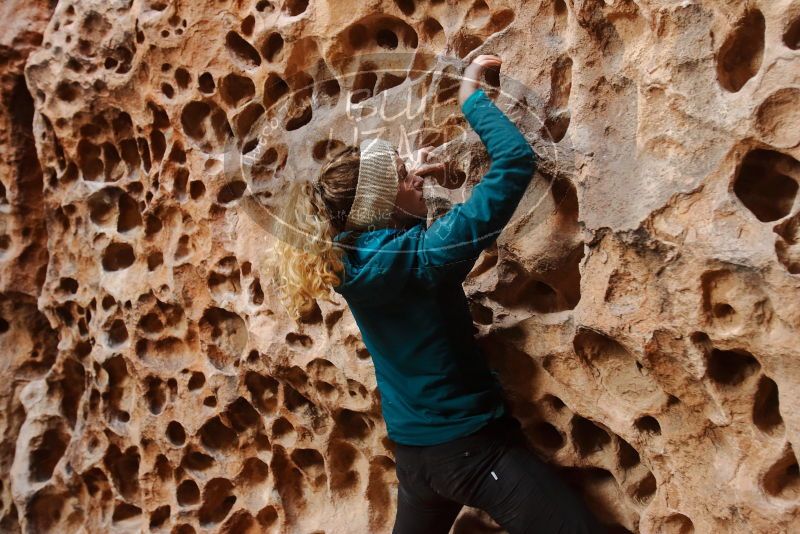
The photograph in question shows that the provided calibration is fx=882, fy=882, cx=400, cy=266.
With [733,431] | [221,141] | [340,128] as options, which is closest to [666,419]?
[733,431]

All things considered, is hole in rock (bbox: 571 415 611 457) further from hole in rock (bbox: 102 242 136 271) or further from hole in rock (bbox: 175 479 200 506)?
hole in rock (bbox: 102 242 136 271)

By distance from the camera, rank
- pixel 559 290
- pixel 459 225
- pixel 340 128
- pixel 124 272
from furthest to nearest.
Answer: pixel 124 272
pixel 340 128
pixel 559 290
pixel 459 225

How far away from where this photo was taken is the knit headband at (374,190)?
1.54 m

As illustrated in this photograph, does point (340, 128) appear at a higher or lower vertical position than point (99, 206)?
higher

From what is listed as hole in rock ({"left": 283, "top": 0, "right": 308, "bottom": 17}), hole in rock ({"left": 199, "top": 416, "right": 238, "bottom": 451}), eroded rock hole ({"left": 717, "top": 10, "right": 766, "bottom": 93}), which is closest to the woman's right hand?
eroded rock hole ({"left": 717, "top": 10, "right": 766, "bottom": 93})

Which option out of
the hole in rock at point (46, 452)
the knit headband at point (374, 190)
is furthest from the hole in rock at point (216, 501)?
the knit headband at point (374, 190)

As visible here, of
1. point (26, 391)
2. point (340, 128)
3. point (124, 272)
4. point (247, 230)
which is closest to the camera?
point (340, 128)

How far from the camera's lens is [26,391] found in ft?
9.10

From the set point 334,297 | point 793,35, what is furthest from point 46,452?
point 793,35

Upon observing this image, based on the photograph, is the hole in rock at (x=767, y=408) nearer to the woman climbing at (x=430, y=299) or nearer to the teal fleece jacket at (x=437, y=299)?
the woman climbing at (x=430, y=299)

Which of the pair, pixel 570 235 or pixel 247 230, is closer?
pixel 570 235

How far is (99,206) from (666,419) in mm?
1706

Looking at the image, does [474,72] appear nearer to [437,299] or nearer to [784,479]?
[437,299]

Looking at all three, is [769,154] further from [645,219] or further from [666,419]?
[666,419]
